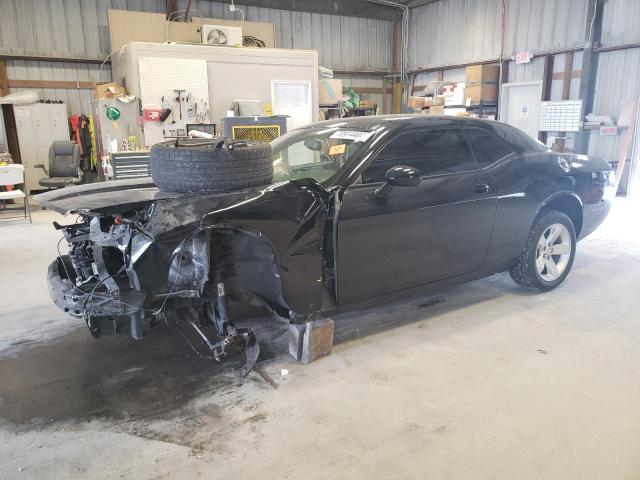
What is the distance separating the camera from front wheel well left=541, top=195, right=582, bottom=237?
12.6 ft

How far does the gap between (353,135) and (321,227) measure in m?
0.76

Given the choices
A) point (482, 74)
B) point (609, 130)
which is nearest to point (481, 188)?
point (609, 130)

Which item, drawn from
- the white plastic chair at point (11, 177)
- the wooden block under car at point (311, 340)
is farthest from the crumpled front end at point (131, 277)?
the white plastic chair at point (11, 177)

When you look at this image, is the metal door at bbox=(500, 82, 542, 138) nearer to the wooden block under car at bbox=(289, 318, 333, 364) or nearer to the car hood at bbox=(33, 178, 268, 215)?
the wooden block under car at bbox=(289, 318, 333, 364)

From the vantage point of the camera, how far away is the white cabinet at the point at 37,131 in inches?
388

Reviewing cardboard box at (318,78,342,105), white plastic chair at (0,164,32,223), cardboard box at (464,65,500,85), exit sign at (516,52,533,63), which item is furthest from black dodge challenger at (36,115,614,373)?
cardboard box at (464,65,500,85)

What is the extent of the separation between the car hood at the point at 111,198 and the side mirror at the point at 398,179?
0.77m

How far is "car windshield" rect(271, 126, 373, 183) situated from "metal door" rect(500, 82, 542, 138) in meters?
8.26

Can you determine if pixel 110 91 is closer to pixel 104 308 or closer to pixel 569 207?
pixel 104 308

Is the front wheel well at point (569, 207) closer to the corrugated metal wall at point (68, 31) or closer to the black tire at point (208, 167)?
the black tire at point (208, 167)

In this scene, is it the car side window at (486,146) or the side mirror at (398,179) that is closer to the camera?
the side mirror at (398,179)

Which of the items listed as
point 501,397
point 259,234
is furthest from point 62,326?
point 501,397

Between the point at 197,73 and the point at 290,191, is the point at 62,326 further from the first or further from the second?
the point at 197,73

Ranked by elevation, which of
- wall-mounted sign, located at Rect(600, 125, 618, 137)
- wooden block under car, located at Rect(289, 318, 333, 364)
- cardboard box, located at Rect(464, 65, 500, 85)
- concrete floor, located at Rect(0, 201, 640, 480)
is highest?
cardboard box, located at Rect(464, 65, 500, 85)
